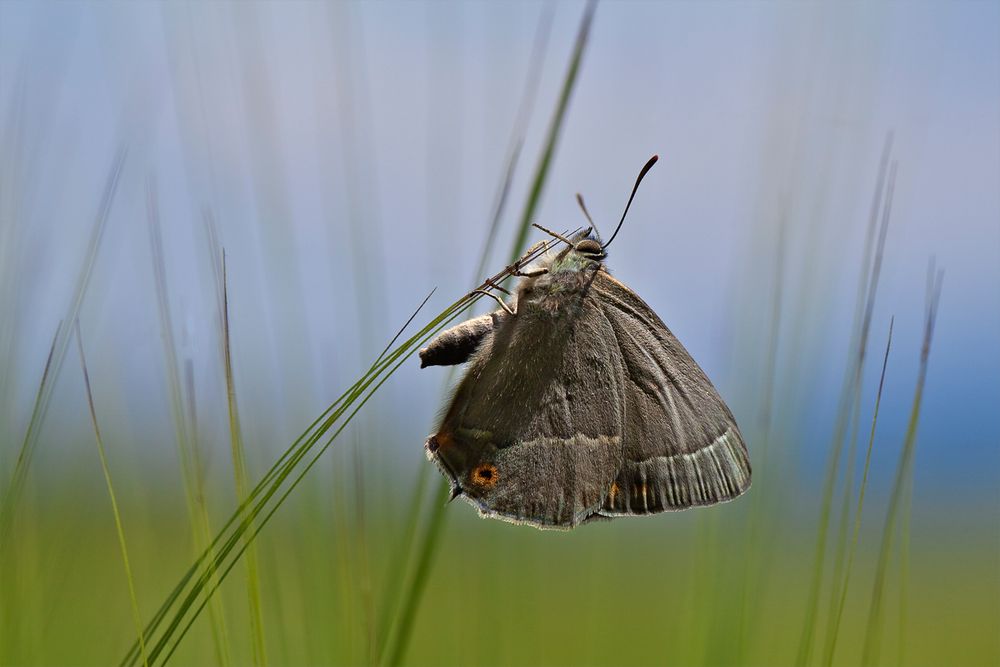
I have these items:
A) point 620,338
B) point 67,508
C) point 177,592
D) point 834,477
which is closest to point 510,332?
point 620,338

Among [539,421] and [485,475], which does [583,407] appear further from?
[485,475]

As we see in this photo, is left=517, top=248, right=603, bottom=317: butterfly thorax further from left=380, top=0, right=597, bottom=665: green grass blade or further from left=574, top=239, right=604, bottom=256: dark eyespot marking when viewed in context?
left=380, top=0, right=597, bottom=665: green grass blade

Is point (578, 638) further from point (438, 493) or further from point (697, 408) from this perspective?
point (438, 493)

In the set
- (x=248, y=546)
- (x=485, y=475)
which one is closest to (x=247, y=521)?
(x=248, y=546)

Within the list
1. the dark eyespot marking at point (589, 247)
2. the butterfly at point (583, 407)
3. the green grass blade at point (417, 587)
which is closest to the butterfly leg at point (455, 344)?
the butterfly at point (583, 407)

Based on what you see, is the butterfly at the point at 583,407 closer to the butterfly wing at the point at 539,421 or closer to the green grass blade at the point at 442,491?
the butterfly wing at the point at 539,421
